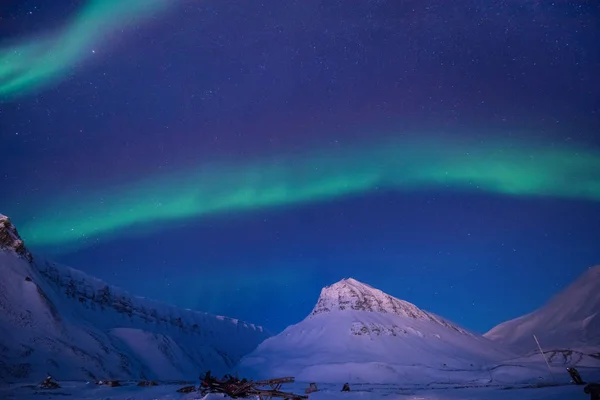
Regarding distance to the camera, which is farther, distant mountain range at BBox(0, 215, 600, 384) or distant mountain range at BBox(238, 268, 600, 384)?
distant mountain range at BBox(238, 268, 600, 384)

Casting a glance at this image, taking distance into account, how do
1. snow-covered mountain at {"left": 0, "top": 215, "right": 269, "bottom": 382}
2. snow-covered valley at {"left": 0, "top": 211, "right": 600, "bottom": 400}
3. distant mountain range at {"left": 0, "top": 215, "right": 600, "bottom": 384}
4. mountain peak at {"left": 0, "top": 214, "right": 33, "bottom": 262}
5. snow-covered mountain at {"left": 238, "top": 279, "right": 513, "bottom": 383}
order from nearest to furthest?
snow-covered valley at {"left": 0, "top": 211, "right": 600, "bottom": 400} < snow-covered mountain at {"left": 0, "top": 215, "right": 269, "bottom": 382} < distant mountain range at {"left": 0, "top": 215, "right": 600, "bottom": 384} < mountain peak at {"left": 0, "top": 214, "right": 33, "bottom": 262} < snow-covered mountain at {"left": 238, "top": 279, "right": 513, "bottom": 383}

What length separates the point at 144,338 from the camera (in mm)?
92125

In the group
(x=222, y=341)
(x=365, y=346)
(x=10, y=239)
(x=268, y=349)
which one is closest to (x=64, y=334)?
(x=10, y=239)

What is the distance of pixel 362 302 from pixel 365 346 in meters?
39.8

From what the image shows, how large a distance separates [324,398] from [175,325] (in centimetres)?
14169

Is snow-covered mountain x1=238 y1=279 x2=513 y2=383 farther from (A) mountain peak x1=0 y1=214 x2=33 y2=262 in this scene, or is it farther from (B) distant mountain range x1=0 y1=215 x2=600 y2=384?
(A) mountain peak x1=0 y1=214 x2=33 y2=262

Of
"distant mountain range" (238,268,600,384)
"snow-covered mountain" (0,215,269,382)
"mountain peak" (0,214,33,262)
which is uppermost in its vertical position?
"mountain peak" (0,214,33,262)

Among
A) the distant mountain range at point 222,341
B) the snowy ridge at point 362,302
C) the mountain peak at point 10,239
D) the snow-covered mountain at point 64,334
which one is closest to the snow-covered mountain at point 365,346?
the snowy ridge at point 362,302

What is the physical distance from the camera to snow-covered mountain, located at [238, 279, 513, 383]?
86.4 metres

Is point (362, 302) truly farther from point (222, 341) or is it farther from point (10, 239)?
point (10, 239)

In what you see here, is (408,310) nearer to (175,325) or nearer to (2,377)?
(175,325)

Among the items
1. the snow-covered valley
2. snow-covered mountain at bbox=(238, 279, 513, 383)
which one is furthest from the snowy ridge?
the snow-covered valley

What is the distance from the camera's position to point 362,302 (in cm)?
15512

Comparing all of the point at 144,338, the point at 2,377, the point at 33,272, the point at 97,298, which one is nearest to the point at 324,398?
the point at 2,377
